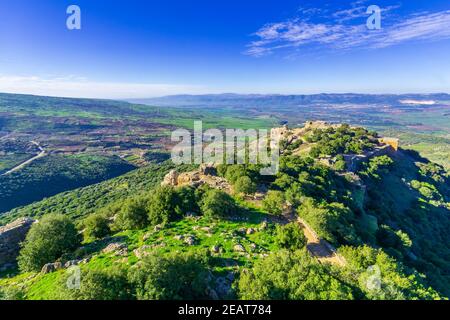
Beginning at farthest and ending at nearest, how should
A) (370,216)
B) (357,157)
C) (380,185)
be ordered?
1. (357,157)
2. (380,185)
3. (370,216)

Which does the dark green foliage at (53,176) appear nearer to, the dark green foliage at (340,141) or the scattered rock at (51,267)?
the scattered rock at (51,267)

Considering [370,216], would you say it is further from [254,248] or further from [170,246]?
[170,246]

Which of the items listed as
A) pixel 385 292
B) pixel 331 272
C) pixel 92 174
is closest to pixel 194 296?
pixel 331 272

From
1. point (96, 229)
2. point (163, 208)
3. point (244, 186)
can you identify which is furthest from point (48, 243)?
point (244, 186)

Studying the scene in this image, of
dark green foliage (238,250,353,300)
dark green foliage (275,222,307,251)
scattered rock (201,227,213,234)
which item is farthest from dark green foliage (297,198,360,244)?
scattered rock (201,227,213,234)

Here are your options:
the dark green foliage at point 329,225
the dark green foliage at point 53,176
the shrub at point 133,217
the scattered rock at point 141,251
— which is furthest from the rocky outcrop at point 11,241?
the dark green foliage at point 53,176

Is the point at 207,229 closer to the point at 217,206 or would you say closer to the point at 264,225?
the point at 217,206

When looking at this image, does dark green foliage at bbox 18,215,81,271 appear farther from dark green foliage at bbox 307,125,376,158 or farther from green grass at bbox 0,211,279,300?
dark green foliage at bbox 307,125,376,158
